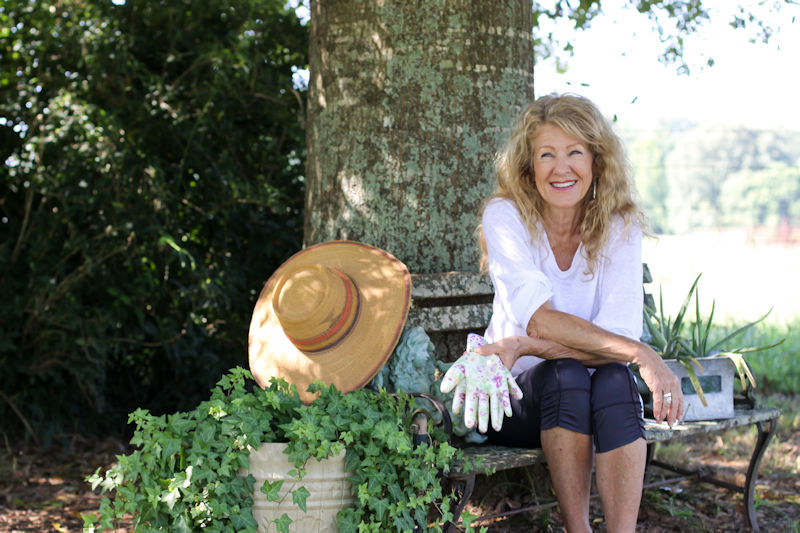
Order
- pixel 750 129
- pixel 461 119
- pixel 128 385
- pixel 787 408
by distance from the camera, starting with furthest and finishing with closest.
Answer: pixel 750 129, pixel 787 408, pixel 128 385, pixel 461 119

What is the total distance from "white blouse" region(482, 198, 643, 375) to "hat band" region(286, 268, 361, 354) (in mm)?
512

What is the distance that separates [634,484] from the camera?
8.32 feet

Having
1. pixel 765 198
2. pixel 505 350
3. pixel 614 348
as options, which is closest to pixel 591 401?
pixel 614 348

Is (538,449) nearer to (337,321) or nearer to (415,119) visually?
(337,321)

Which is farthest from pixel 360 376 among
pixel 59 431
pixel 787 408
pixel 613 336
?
pixel 787 408

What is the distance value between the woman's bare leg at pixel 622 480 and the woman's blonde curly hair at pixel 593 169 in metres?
0.69

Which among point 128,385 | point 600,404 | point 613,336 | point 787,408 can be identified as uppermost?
point 613,336

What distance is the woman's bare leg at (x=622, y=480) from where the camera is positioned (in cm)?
253

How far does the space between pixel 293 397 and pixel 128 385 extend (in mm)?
2905

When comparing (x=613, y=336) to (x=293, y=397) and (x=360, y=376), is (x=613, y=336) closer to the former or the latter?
(x=360, y=376)

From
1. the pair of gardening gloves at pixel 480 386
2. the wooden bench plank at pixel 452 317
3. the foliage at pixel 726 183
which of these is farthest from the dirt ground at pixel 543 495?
the foliage at pixel 726 183

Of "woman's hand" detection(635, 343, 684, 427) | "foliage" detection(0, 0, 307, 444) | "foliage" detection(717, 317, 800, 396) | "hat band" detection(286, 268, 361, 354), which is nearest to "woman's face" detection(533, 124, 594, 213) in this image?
"woman's hand" detection(635, 343, 684, 427)

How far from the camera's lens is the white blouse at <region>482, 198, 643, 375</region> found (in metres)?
2.82

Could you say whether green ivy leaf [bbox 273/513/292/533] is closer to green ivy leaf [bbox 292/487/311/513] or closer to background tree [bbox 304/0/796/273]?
green ivy leaf [bbox 292/487/311/513]
